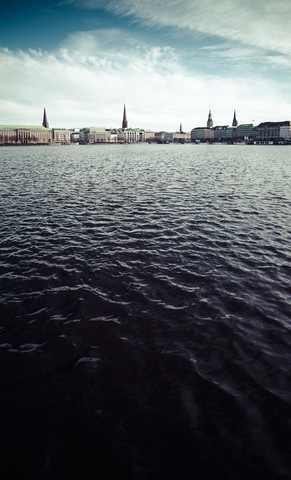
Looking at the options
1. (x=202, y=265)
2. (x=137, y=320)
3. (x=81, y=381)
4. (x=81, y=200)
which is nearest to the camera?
(x=81, y=381)

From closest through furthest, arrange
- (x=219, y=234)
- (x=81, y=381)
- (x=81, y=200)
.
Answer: (x=81, y=381), (x=219, y=234), (x=81, y=200)

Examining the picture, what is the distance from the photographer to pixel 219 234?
1734 centimetres

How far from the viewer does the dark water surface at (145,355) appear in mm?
5426

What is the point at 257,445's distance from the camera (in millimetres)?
5566

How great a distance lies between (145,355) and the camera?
782cm

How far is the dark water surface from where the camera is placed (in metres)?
5.43

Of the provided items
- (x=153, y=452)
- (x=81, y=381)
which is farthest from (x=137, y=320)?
(x=153, y=452)

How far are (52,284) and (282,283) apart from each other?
9.12m

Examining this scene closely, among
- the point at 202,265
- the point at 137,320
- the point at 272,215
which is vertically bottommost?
the point at 137,320

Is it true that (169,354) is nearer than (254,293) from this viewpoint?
Yes

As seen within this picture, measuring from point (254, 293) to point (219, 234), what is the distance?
6938mm

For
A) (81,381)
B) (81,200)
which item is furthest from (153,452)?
(81,200)

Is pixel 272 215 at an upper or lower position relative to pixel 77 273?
upper

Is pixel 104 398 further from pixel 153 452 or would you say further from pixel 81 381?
pixel 153 452
